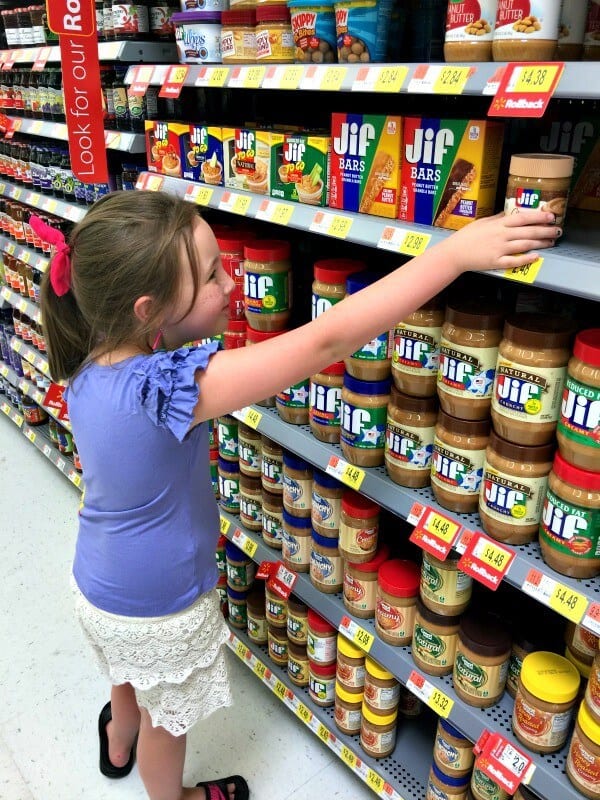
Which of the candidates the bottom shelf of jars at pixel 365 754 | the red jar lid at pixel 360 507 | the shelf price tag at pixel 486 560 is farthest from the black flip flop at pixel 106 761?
the shelf price tag at pixel 486 560

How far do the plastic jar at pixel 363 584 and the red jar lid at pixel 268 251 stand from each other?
75 cm

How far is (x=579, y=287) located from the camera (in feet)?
3.27

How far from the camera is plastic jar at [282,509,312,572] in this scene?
1827mm

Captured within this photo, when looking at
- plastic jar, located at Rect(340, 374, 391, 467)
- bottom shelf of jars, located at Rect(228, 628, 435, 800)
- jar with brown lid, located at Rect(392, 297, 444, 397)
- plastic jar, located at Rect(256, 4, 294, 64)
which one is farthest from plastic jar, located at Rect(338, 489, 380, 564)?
plastic jar, located at Rect(256, 4, 294, 64)

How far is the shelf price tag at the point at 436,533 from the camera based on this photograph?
1.33 metres

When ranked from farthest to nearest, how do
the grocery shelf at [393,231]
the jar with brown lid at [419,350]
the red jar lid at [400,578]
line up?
the red jar lid at [400,578] → the jar with brown lid at [419,350] → the grocery shelf at [393,231]

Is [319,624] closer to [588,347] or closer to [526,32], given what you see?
[588,347]

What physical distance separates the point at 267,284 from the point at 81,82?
2.64 feet

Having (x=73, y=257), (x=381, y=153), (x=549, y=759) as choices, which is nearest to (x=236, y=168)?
(x=381, y=153)

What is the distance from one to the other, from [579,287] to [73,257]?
0.86 metres

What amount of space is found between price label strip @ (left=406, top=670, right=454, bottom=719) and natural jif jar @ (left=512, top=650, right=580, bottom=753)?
164 mm

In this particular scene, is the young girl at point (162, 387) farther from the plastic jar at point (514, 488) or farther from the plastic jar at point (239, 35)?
the plastic jar at point (239, 35)

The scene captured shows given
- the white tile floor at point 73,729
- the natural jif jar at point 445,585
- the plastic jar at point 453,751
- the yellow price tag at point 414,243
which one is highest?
the yellow price tag at point 414,243

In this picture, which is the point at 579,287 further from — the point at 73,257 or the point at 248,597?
the point at 248,597
